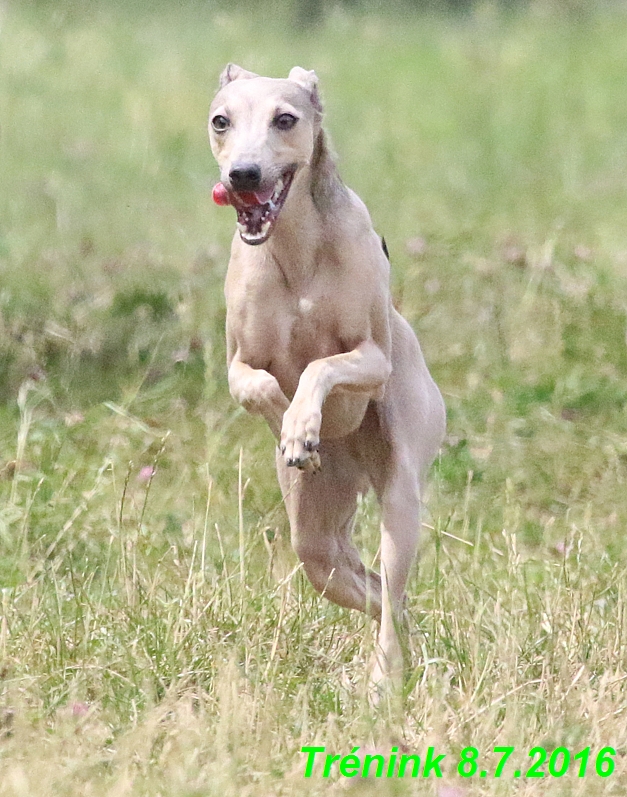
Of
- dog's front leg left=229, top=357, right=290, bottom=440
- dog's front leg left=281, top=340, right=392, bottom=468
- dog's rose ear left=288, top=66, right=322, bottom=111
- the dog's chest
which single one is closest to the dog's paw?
dog's front leg left=281, top=340, right=392, bottom=468

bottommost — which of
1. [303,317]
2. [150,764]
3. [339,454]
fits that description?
[150,764]

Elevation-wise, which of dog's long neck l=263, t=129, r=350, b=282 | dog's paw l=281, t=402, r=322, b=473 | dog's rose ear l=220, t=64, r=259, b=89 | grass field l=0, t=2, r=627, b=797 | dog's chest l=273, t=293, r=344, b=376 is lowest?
grass field l=0, t=2, r=627, b=797

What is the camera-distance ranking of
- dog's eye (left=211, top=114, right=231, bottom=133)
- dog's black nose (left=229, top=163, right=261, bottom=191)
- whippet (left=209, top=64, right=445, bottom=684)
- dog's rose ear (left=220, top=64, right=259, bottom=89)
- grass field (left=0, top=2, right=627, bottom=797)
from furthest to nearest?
dog's rose ear (left=220, top=64, right=259, bottom=89) < dog's eye (left=211, top=114, right=231, bottom=133) < whippet (left=209, top=64, right=445, bottom=684) < dog's black nose (left=229, top=163, right=261, bottom=191) < grass field (left=0, top=2, right=627, bottom=797)

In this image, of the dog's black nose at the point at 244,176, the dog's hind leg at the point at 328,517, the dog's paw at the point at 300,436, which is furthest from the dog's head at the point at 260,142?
the dog's hind leg at the point at 328,517

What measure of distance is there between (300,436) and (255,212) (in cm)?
61

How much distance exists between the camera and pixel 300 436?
4336 mm

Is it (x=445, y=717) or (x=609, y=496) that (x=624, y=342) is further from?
(x=445, y=717)

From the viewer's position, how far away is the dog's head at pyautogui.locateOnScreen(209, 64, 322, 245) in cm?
437

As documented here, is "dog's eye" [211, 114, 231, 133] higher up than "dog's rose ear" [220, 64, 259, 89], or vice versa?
"dog's rose ear" [220, 64, 259, 89]

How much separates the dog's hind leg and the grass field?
0.10 metres

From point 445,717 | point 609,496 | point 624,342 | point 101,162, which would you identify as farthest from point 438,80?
point 445,717

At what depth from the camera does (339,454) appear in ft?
16.6

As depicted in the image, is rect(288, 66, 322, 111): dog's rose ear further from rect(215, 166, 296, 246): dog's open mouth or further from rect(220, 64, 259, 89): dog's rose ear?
rect(215, 166, 296, 246): dog's open mouth

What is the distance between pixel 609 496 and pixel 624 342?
4.84 feet
